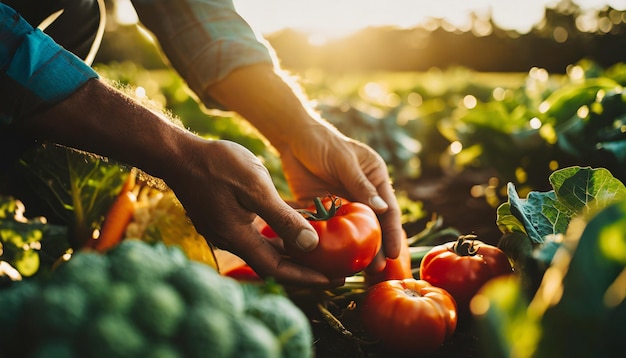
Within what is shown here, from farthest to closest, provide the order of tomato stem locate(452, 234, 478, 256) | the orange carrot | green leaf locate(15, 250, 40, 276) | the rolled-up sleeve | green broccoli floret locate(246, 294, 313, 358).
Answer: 1. the rolled-up sleeve
2. the orange carrot
3. green leaf locate(15, 250, 40, 276)
4. tomato stem locate(452, 234, 478, 256)
5. green broccoli floret locate(246, 294, 313, 358)

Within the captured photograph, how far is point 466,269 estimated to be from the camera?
2.47 m

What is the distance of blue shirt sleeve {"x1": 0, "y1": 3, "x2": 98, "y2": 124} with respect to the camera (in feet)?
7.13

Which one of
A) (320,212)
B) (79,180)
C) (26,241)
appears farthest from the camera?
(79,180)

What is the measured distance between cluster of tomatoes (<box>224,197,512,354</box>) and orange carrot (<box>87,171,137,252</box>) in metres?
0.98

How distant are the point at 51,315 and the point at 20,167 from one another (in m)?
2.69

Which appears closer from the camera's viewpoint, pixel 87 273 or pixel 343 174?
pixel 87 273

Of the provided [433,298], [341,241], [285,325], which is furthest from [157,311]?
[433,298]

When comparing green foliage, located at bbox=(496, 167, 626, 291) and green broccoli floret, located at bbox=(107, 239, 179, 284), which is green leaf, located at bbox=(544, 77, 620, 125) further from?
green broccoli floret, located at bbox=(107, 239, 179, 284)

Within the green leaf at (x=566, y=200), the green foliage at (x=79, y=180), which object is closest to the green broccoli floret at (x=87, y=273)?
the green leaf at (x=566, y=200)

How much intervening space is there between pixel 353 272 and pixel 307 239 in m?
0.37

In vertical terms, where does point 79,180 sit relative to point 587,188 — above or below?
below

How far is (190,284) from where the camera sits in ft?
4.08

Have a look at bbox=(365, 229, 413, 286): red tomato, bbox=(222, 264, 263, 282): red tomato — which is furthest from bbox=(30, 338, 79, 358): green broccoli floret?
bbox=(365, 229, 413, 286): red tomato

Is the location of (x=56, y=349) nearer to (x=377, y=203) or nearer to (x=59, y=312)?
(x=59, y=312)
